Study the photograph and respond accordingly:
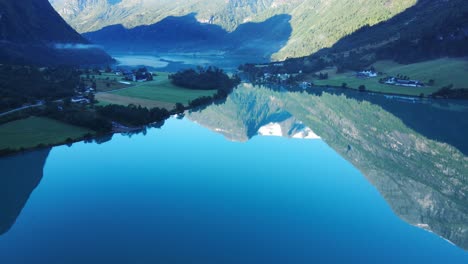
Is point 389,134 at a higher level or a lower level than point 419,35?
lower

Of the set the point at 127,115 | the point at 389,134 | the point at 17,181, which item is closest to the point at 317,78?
the point at 389,134

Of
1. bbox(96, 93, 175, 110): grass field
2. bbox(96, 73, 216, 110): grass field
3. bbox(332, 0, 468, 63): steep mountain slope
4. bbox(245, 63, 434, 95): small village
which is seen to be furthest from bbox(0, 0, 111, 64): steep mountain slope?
bbox(332, 0, 468, 63): steep mountain slope

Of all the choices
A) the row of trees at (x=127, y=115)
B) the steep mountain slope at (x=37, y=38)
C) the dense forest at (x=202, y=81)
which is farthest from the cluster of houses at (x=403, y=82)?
the steep mountain slope at (x=37, y=38)

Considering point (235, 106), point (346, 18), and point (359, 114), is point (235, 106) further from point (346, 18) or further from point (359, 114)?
point (346, 18)

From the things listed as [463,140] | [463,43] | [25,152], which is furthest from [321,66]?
[25,152]

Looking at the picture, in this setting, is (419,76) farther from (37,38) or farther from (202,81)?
(37,38)

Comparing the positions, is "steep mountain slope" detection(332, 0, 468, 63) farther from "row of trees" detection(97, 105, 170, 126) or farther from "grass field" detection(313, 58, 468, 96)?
"row of trees" detection(97, 105, 170, 126)

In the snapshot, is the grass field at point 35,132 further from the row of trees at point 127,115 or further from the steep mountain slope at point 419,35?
the steep mountain slope at point 419,35
